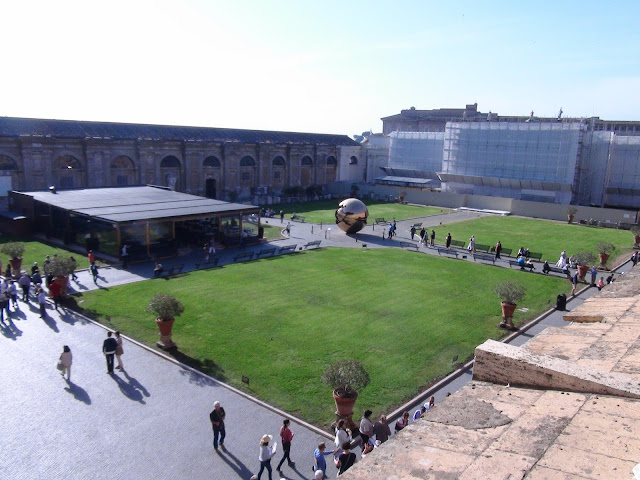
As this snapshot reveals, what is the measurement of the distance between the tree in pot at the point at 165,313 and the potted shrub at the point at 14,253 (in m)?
12.9

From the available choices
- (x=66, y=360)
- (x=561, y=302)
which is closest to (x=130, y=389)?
(x=66, y=360)

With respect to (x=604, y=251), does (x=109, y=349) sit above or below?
below

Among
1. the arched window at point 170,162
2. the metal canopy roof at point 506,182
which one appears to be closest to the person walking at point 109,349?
the arched window at point 170,162

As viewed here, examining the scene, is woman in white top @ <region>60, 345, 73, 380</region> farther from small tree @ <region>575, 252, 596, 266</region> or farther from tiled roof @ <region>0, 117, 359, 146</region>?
tiled roof @ <region>0, 117, 359, 146</region>

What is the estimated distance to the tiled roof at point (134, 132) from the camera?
45.5m

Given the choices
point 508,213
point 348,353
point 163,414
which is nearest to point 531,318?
point 348,353

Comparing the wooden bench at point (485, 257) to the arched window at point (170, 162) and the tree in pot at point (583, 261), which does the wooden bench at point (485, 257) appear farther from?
the arched window at point (170, 162)

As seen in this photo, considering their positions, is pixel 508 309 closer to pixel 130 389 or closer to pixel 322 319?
pixel 322 319

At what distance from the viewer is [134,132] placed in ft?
176

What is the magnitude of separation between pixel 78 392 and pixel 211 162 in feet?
153

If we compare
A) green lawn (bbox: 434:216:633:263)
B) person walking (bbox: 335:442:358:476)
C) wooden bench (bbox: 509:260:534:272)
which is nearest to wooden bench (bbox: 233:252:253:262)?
green lawn (bbox: 434:216:633:263)

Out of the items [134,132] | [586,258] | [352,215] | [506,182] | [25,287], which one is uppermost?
[134,132]

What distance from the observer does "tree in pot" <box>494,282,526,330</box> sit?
20578mm

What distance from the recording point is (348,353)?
17.4 metres
